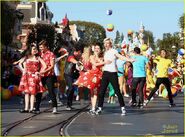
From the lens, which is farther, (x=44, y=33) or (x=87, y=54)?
(x=44, y=33)

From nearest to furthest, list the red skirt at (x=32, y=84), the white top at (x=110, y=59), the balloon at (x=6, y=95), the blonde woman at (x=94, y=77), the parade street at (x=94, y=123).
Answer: the parade street at (x=94, y=123) → the white top at (x=110, y=59) → the red skirt at (x=32, y=84) → the blonde woman at (x=94, y=77) → the balloon at (x=6, y=95)

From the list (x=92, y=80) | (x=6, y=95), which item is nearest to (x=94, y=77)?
(x=92, y=80)

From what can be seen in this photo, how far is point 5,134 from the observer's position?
9289 millimetres

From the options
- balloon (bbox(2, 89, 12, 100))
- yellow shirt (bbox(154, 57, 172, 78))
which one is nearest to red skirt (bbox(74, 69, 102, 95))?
yellow shirt (bbox(154, 57, 172, 78))

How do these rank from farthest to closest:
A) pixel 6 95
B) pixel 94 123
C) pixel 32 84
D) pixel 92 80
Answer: pixel 6 95
pixel 92 80
pixel 32 84
pixel 94 123

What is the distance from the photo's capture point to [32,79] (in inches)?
534

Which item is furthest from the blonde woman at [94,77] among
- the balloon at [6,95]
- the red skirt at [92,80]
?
the balloon at [6,95]

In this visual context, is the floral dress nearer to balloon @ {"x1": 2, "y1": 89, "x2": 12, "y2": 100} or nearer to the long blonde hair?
the long blonde hair

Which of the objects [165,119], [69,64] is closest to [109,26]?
[69,64]

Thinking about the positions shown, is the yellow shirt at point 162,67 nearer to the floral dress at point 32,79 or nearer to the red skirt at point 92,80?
the red skirt at point 92,80

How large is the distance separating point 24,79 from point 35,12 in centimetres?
9034

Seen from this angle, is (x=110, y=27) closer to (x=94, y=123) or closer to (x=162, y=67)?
(x=162, y=67)

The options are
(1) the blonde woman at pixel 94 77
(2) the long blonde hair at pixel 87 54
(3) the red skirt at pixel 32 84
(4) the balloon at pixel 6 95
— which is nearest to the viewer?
(3) the red skirt at pixel 32 84

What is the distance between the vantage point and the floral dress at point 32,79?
44.2ft
